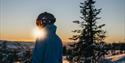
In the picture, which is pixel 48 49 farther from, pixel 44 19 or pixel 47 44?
pixel 44 19

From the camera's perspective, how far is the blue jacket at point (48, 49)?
5.66m

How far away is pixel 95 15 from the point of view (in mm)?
43938

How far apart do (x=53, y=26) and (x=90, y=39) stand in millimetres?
37620

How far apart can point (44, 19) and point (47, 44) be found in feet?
1.21

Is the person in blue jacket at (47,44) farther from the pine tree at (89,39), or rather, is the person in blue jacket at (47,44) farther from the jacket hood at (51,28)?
the pine tree at (89,39)

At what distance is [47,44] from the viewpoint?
5711mm

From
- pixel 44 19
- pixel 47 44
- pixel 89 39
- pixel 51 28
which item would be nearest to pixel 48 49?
pixel 47 44

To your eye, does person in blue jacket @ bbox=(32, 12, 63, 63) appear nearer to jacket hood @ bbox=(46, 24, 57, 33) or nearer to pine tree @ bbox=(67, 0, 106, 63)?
jacket hood @ bbox=(46, 24, 57, 33)

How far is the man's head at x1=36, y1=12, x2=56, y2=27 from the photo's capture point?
570cm

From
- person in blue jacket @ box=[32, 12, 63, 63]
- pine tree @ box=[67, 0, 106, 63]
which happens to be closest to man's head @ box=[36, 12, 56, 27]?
person in blue jacket @ box=[32, 12, 63, 63]

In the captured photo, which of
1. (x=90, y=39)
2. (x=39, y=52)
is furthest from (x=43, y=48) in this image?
(x=90, y=39)

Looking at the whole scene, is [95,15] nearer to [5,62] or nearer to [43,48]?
[5,62]

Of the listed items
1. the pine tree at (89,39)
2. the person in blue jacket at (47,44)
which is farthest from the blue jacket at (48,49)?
the pine tree at (89,39)

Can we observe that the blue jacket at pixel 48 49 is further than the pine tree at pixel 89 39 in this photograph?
No
